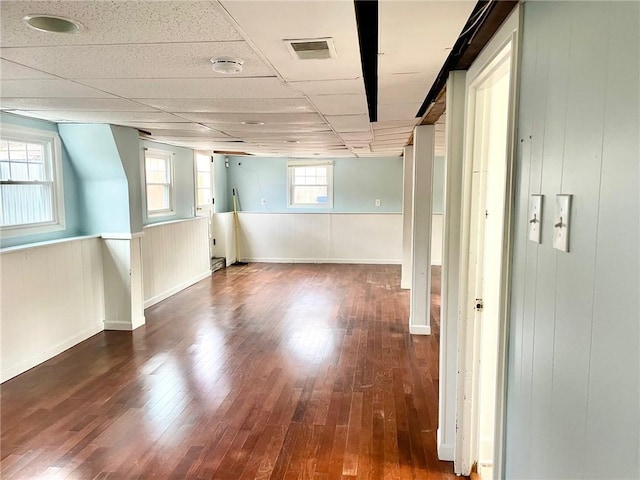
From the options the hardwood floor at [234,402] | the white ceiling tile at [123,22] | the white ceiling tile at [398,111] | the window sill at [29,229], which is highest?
the white ceiling tile at [398,111]

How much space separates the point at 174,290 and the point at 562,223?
5847mm

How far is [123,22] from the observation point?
58.6 inches

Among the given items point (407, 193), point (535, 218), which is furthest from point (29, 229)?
point (407, 193)

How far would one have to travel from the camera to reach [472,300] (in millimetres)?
2168

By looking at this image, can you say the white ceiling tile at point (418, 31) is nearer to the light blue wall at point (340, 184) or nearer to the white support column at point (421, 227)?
the white support column at point (421, 227)

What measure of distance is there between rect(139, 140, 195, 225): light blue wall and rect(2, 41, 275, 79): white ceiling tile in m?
3.90

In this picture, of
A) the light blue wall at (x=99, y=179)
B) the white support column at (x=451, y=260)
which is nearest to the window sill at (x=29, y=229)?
the light blue wall at (x=99, y=179)

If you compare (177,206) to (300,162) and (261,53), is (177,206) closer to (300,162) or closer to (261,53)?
(300,162)

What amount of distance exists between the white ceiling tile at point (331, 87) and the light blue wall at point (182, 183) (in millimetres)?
3988

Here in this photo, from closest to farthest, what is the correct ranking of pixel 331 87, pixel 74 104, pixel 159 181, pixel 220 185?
pixel 331 87 < pixel 74 104 < pixel 159 181 < pixel 220 185

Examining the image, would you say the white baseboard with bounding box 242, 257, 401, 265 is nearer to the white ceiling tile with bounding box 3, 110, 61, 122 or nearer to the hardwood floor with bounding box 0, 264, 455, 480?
the hardwood floor with bounding box 0, 264, 455, 480

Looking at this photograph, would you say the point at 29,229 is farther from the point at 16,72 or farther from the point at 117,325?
the point at 16,72

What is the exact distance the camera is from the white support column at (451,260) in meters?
2.14

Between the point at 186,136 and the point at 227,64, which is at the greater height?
the point at 186,136
